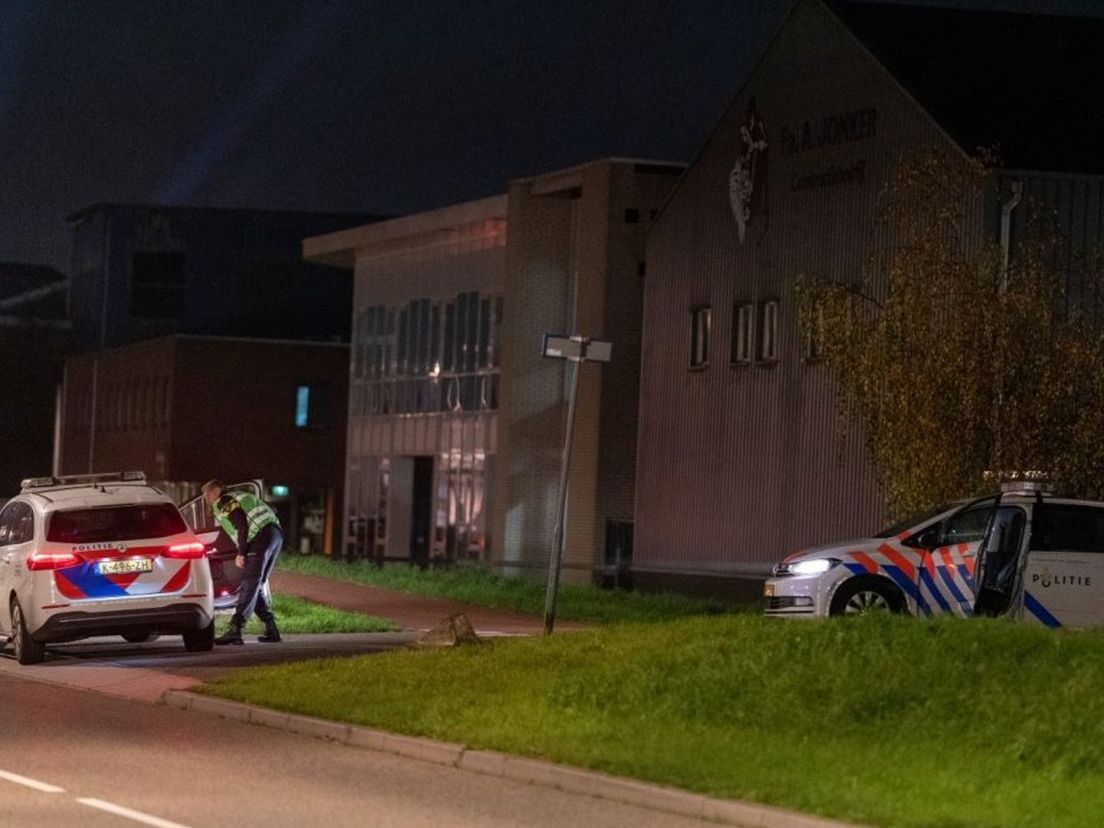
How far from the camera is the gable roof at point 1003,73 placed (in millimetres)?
32969

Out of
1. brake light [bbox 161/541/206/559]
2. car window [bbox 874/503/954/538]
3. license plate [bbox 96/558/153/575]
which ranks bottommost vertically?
license plate [bbox 96/558/153/575]

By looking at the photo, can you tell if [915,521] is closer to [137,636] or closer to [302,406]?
[137,636]

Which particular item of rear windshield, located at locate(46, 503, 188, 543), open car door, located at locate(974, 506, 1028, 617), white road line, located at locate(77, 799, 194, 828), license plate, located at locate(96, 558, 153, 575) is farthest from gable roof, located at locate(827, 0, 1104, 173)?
white road line, located at locate(77, 799, 194, 828)

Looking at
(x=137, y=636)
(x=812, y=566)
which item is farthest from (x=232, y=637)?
(x=812, y=566)

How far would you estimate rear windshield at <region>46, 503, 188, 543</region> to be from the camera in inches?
888

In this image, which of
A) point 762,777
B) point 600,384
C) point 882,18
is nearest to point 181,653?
point 762,777

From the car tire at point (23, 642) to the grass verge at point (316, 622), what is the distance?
11.1 ft

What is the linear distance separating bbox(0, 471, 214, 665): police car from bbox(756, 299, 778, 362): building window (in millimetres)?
16993

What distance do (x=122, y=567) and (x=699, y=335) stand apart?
66.7 feet

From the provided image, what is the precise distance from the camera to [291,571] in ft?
131

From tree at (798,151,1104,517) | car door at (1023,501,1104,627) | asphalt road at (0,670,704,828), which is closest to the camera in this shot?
asphalt road at (0,670,704,828)

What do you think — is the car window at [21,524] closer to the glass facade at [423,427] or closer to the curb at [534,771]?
the curb at [534,771]

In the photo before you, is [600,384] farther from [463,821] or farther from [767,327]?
[463,821]

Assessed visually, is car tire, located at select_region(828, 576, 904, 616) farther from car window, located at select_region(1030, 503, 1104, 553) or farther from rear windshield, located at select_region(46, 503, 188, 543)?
rear windshield, located at select_region(46, 503, 188, 543)
